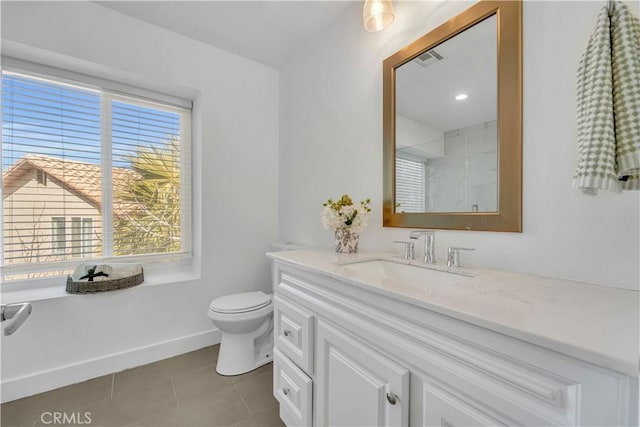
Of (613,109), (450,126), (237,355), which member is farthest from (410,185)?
(237,355)

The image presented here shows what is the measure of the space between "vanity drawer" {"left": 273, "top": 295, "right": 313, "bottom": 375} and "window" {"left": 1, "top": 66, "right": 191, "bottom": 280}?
4.59 ft

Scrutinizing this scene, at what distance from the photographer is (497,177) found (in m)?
1.04

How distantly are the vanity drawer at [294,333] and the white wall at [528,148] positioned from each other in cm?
64

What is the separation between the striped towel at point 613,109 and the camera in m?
0.66

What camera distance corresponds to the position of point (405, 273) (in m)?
1.16

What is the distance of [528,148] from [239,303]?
1.75 metres

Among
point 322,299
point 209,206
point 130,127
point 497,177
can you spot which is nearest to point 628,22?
point 497,177

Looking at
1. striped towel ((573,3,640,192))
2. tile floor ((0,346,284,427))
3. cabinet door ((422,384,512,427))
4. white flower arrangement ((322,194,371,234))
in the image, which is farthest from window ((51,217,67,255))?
striped towel ((573,3,640,192))

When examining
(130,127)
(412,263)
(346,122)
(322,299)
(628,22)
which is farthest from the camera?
(130,127)

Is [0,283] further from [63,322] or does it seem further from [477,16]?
[477,16]

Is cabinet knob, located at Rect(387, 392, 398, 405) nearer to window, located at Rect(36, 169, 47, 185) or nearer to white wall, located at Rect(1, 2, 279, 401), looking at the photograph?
white wall, located at Rect(1, 2, 279, 401)

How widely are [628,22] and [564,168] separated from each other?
0.40 meters

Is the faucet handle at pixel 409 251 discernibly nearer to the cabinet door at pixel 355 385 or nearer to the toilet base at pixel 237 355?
the cabinet door at pixel 355 385

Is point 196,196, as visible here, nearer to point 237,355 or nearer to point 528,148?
point 237,355
